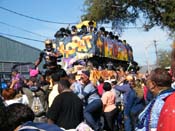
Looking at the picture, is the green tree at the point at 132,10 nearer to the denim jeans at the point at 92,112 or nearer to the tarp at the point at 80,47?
the tarp at the point at 80,47

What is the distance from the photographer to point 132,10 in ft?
79.4

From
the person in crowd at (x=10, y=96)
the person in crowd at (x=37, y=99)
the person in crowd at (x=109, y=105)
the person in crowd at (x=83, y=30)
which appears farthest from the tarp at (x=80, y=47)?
the person in crowd at (x=10, y=96)

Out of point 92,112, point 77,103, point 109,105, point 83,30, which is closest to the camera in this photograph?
point 77,103

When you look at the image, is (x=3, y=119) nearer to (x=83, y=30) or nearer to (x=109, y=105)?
(x=109, y=105)

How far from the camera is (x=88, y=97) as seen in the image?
10.9 meters

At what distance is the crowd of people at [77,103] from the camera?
3.60m

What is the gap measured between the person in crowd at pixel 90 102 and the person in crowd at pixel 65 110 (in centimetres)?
318

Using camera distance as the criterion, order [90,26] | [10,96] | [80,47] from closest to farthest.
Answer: [10,96]
[80,47]
[90,26]

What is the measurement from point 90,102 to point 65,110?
3.75 m

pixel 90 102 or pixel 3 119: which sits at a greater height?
pixel 3 119

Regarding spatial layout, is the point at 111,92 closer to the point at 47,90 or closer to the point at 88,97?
the point at 88,97

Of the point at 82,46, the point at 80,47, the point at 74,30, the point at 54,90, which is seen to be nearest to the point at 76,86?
the point at 54,90

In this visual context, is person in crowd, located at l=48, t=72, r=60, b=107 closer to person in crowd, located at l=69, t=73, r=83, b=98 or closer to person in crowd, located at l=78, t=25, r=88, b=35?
person in crowd, located at l=69, t=73, r=83, b=98

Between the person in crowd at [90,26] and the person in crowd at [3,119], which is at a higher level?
the person in crowd at [90,26]
